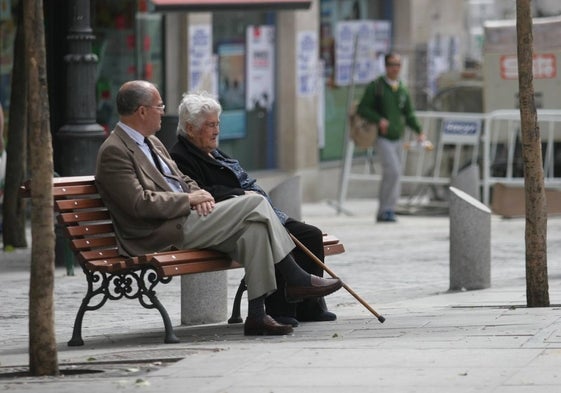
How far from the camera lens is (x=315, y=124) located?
2227cm

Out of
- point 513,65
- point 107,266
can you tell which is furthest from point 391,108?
point 107,266

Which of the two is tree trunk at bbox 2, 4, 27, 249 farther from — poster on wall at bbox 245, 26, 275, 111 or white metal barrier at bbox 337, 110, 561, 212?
poster on wall at bbox 245, 26, 275, 111

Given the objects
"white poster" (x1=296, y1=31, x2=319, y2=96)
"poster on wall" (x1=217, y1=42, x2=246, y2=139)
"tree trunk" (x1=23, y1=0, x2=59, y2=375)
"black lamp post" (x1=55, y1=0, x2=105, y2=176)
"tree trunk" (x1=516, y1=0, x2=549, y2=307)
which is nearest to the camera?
"tree trunk" (x1=23, y1=0, x2=59, y2=375)

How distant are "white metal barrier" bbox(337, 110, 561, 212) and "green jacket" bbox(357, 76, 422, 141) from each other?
1.81 feet

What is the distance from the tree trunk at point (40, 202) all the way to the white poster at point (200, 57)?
1236 centimetres

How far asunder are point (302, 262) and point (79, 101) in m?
3.94

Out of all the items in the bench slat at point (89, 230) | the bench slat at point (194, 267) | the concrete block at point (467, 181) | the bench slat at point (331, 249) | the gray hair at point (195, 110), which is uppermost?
the gray hair at point (195, 110)

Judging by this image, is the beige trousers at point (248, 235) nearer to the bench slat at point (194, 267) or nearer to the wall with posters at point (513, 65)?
the bench slat at point (194, 267)

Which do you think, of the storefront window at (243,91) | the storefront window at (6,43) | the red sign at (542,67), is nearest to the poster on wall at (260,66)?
the storefront window at (243,91)

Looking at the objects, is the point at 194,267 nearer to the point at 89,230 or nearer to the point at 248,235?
the point at 248,235

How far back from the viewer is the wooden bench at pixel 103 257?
871 cm

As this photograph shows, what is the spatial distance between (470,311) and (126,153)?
242 cm

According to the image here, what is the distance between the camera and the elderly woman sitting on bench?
9305 mm

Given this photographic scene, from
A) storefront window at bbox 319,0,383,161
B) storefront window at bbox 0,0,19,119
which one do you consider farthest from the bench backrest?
storefront window at bbox 319,0,383,161
